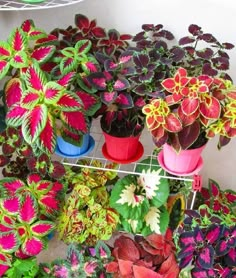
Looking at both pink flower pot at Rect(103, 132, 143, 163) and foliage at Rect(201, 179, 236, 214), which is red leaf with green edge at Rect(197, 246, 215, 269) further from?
pink flower pot at Rect(103, 132, 143, 163)

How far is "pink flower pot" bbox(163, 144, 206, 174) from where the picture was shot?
117 centimetres

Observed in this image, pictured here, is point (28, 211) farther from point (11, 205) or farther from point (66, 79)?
point (66, 79)

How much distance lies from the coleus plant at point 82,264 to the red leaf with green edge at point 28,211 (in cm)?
23

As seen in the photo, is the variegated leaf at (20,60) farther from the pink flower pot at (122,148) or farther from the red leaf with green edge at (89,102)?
the pink flower pot at (122,148)

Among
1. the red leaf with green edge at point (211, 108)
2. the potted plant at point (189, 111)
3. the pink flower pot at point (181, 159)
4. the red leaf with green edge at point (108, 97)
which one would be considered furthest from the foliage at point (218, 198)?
the red leaf with green edge at point (108, 97)

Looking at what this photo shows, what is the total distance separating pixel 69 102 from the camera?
3.43 feet

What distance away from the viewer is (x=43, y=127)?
1.00m

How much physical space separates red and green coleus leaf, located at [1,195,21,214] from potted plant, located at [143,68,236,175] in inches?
22.4

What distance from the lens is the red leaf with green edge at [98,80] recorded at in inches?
44.5

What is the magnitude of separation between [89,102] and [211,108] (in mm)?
371

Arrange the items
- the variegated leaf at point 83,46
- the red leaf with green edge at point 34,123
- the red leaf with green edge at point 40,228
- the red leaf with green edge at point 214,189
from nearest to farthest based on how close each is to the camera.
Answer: the red leaf with green edge at point 34,123 < the variegated leaf at point 83,46 < the red leaf with green edge at point 40,228 < the red leaf with green edge at point 214,189

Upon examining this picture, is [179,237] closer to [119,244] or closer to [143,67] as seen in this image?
[119,244]

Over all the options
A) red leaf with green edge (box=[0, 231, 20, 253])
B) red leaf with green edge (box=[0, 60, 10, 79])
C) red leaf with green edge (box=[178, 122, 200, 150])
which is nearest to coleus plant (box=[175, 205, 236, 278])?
red leaf with green edge (box=[178, 122, 200, 150])

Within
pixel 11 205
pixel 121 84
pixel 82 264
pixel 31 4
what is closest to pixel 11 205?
pixel 11 205
